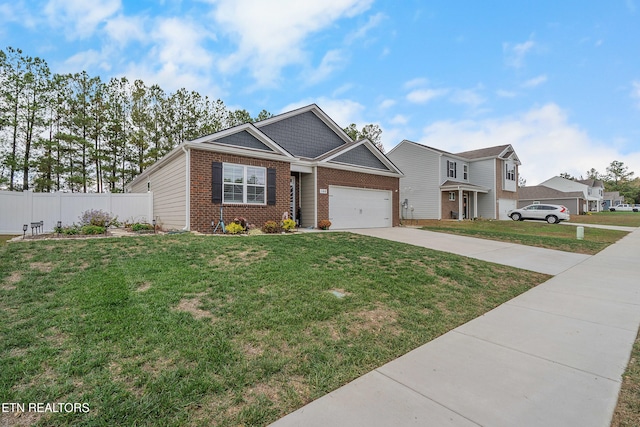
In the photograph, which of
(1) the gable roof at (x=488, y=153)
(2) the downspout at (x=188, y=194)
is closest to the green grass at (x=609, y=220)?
(1) the gable roof at (x=488, y=153)

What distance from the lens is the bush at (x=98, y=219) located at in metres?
10.2

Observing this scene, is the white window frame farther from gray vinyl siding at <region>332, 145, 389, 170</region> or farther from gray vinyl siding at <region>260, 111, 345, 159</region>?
gray vinyl siding at <region>260, 111, 345, 159</region>

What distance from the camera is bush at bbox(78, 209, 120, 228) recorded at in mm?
10164

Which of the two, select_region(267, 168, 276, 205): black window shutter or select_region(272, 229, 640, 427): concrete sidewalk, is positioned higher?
select_region(267, 168, 276, 205): black window shutter

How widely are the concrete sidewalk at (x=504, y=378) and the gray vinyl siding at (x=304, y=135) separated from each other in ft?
41.6

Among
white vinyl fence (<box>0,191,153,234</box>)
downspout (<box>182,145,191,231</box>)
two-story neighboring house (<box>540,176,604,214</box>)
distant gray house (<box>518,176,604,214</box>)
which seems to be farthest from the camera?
two-story neighboring house (<box>540,176,604,214</box>)

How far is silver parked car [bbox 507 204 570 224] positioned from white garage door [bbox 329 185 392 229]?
16.7 meters

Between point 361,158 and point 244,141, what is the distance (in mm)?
6699

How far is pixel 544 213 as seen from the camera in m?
24.2

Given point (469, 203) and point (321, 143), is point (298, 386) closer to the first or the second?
point (321, 143)

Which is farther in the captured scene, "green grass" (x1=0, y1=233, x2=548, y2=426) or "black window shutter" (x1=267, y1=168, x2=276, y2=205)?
"black window shutter" (x1=267, y1=168, x2=276, y2=205)

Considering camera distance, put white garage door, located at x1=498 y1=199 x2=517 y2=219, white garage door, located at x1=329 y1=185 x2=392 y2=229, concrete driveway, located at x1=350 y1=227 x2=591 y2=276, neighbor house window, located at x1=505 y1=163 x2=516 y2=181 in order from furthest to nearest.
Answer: neighbor house window, located at x1=505 y1=163 x2=516 y2=181, white garage door, located at x1=498 y1=199 x2=517 y2=219, white garage door, located at x1=329 y1=185 x2=392 y2=229, concrete driveway, located at x1=350 y1=227 x2=591 y2=276

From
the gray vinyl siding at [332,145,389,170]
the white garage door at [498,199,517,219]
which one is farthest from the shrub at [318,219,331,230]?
the white garage door at [498,199,517,219]

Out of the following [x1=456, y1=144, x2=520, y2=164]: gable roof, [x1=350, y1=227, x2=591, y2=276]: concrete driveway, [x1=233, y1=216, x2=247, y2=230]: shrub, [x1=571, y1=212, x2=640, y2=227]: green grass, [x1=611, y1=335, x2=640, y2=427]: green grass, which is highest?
[x1=456, y1=144, x2=520, y2=164]: gable roof
